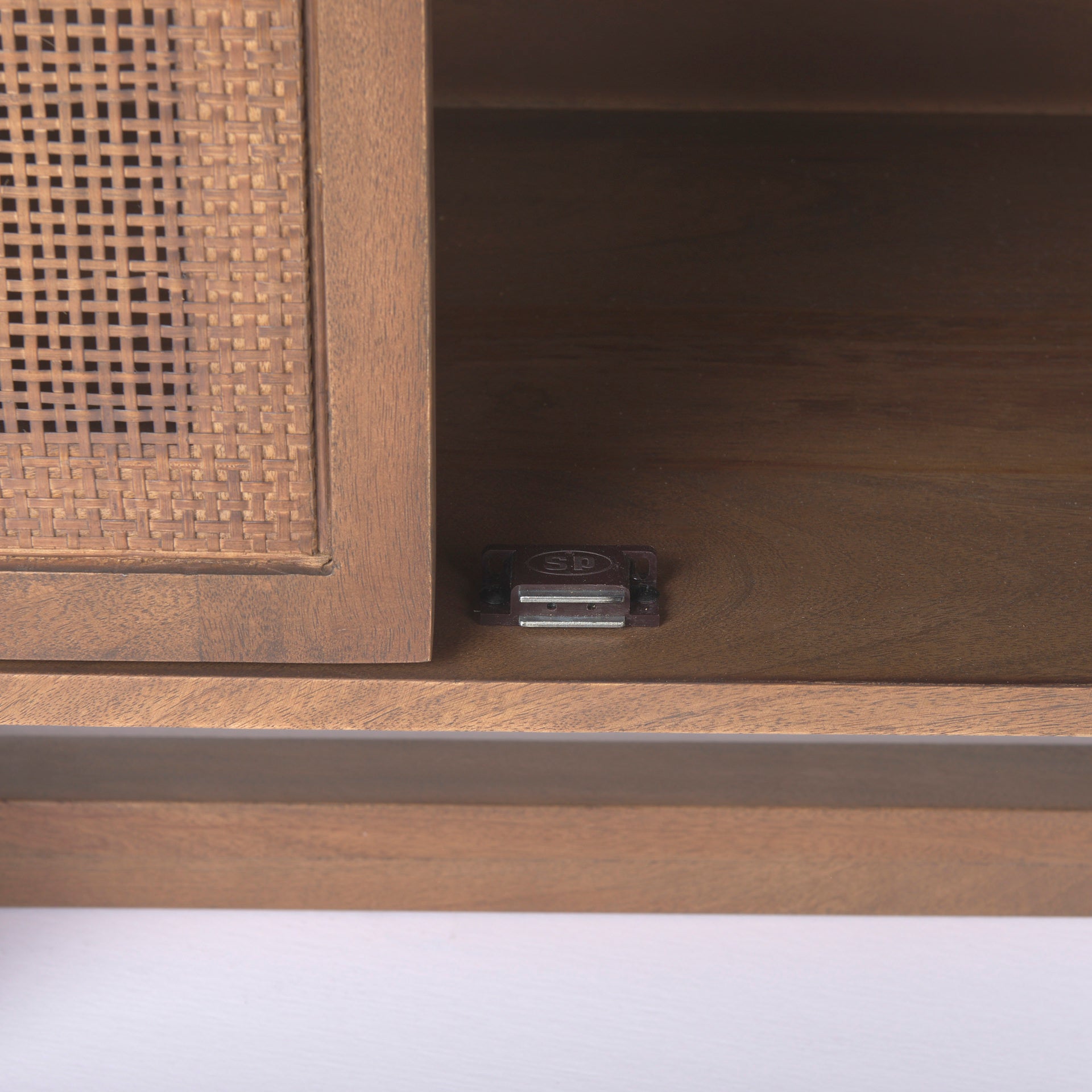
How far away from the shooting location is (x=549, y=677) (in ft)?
1.82

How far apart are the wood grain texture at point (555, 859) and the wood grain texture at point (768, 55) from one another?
0.56m

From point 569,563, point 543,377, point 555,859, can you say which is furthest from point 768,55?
point 555,859

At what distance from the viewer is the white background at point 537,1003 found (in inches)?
31.9

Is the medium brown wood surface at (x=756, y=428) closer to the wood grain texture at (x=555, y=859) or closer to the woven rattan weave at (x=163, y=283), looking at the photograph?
the woven rattan weave at (x=163, y=283)

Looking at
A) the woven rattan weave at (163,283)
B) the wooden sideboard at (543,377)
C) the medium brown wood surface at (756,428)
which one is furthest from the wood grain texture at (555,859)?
the woven rattan weave at (163,283)

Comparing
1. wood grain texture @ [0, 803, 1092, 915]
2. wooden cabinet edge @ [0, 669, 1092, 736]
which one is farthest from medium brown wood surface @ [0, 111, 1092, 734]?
wood grain texture @ [0, 803, 1092, 915]

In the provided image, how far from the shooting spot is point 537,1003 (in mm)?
874

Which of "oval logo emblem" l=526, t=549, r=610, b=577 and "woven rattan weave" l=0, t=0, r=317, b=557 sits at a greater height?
"woven rattan weave" l=0, t=0, r=317, b=557

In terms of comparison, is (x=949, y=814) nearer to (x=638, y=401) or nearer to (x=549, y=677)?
(x=638, y=401)

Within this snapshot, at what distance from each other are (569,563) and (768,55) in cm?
51

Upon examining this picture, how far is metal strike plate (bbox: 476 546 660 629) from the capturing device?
1.93ft

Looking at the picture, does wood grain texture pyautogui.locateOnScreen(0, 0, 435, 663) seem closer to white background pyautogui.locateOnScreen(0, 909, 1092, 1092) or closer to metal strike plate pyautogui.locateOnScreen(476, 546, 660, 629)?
metal strike plate pyautogui.locateOnScreen(476, 546, 660, 629)

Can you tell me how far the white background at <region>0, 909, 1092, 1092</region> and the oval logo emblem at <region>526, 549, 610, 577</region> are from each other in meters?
0.39

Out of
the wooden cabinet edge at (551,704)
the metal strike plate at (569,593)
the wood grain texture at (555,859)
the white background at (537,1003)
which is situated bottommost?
the white background at (537,1003)
